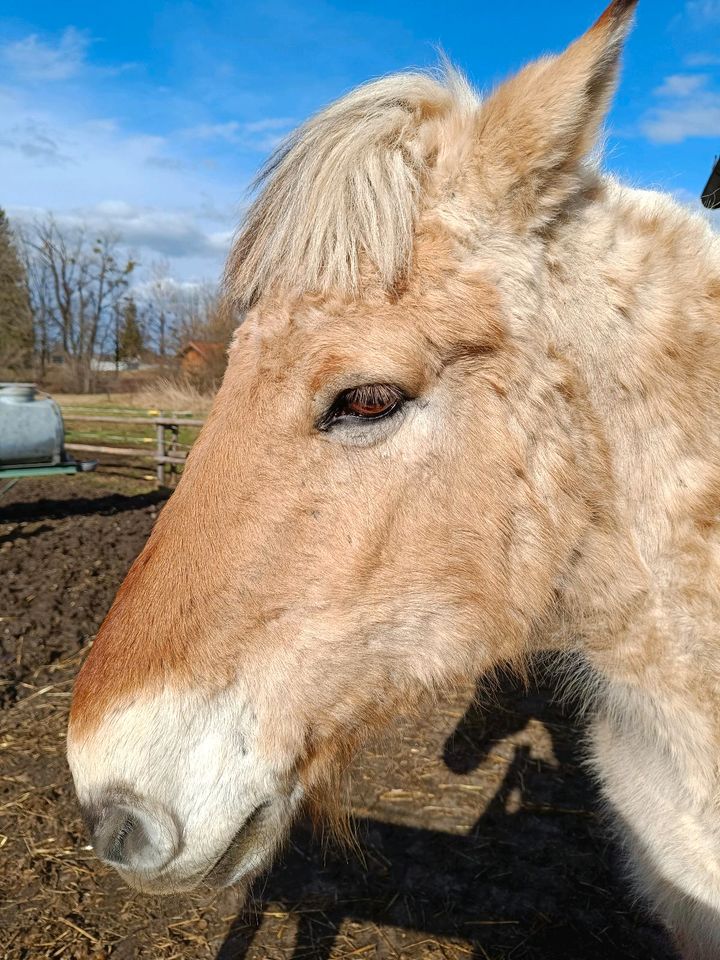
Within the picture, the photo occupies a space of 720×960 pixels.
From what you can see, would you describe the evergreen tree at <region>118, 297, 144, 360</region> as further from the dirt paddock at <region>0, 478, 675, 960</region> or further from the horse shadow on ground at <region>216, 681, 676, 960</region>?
the horse shadow on ground at <region>216, 681, 676, 960</region>

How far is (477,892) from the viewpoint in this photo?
341 centimetres

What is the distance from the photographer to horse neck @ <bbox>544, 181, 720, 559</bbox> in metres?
1.57

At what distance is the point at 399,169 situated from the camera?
62.9 inches

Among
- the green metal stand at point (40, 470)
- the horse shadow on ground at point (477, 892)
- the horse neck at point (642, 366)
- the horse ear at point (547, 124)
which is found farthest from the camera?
the green metal stand at point (40, 470)

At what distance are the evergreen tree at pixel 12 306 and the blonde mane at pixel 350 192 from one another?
46926 mm

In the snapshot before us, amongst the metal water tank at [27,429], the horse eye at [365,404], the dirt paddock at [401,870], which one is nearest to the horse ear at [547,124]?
the horse eye at [365,404]

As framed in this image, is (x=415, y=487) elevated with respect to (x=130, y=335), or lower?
lower

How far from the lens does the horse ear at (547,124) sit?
4.74ft

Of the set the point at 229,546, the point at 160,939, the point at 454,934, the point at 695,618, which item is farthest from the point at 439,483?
the point at 160,939

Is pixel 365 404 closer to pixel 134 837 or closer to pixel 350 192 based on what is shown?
pixel 350 192

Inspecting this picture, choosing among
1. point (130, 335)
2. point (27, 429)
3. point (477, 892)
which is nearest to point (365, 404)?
point (477, 892)

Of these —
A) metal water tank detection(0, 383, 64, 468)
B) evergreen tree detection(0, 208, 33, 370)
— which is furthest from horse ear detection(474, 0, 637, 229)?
evergreen tree detection(0, 208, 33, 370)

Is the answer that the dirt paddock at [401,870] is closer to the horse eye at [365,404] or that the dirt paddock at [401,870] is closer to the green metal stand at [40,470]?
the horse eye at [365,404]

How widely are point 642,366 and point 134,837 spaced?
1699 mm
